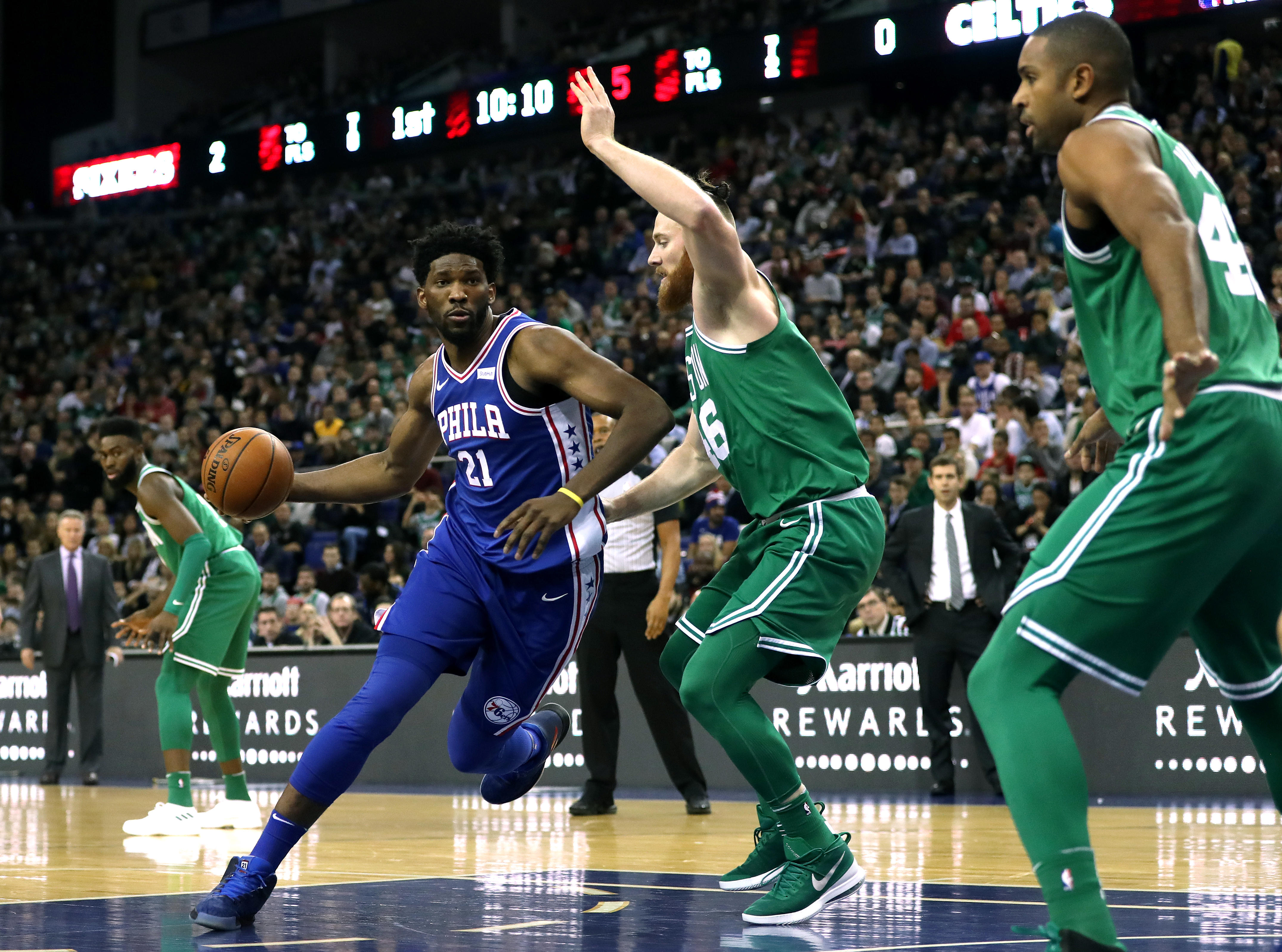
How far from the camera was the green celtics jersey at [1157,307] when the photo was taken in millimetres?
3076

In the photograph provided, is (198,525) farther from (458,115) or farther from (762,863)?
(458,115)

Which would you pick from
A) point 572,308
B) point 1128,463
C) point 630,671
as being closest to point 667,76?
point 572,308

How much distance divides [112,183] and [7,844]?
2462cm

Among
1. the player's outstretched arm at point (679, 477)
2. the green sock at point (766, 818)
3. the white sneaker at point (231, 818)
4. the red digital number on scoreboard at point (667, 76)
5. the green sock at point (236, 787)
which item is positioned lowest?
the white sneaker at point (231, 818)

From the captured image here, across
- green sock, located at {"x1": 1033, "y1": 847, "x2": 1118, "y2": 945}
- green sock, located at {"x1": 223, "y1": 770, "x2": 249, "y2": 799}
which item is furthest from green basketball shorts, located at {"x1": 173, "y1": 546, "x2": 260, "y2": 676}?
green sock, located at {"x1": 1033, "y1": 847, "x2": 1118, "y2": 945}

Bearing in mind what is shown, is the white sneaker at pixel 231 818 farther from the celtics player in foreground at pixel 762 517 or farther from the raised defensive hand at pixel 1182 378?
the raised defensive hand at pixel 1182 378

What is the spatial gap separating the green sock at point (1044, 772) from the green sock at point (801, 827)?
153 cm

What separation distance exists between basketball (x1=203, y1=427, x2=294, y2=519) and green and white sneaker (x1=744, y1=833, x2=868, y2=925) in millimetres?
2012

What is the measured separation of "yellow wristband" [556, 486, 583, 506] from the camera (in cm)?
462

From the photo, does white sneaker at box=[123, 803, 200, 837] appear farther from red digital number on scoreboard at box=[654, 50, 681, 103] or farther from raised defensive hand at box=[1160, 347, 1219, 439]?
red digital number on scoreboard at box=[654, 50, 681, 103]

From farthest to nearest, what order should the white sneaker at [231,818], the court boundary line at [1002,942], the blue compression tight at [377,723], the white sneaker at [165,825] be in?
the white sneaker at [231,818], the white sneaker at [165,825], the blue compression tight at [377,723], the court boundary line at [1002,942]

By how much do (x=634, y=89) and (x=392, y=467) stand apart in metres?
18.1

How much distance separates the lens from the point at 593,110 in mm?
4383

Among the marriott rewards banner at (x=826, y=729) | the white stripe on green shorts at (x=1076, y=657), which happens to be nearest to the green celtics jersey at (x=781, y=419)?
the white stripe on green shorts at (x=1076, y=657)
